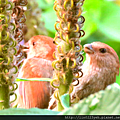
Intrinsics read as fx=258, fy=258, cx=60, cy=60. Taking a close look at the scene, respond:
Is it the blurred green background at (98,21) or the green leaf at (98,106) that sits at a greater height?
the green leaf at (98,106)

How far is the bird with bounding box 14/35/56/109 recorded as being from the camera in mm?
444

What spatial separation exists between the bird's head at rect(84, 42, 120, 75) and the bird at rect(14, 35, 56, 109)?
0.10 metres

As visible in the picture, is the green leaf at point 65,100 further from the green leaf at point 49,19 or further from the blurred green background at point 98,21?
the green leaf at point 49,19

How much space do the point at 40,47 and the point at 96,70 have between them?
0.29 meters

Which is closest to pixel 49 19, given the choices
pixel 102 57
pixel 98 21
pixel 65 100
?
pixel 98 21

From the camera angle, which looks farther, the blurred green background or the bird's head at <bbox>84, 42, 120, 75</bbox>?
the blurred green background

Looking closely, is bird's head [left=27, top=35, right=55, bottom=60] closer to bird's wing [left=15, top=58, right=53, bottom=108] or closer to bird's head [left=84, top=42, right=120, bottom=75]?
bird's wing [left=15, top=58, right=53, bottom=108]

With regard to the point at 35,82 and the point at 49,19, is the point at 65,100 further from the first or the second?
the point at 49,19

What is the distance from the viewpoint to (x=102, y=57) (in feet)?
1.76

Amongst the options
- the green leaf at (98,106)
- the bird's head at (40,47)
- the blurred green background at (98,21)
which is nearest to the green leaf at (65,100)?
the green leaf at (98,106)

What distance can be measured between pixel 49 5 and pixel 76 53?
131 centimetres

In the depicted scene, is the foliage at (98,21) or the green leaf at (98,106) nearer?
the green leaf at (98,106)

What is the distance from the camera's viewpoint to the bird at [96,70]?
444 mm

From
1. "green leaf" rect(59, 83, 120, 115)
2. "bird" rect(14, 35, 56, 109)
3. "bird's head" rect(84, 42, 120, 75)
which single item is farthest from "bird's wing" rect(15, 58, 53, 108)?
"green leaf" rect(59, 83, 120, 115)
